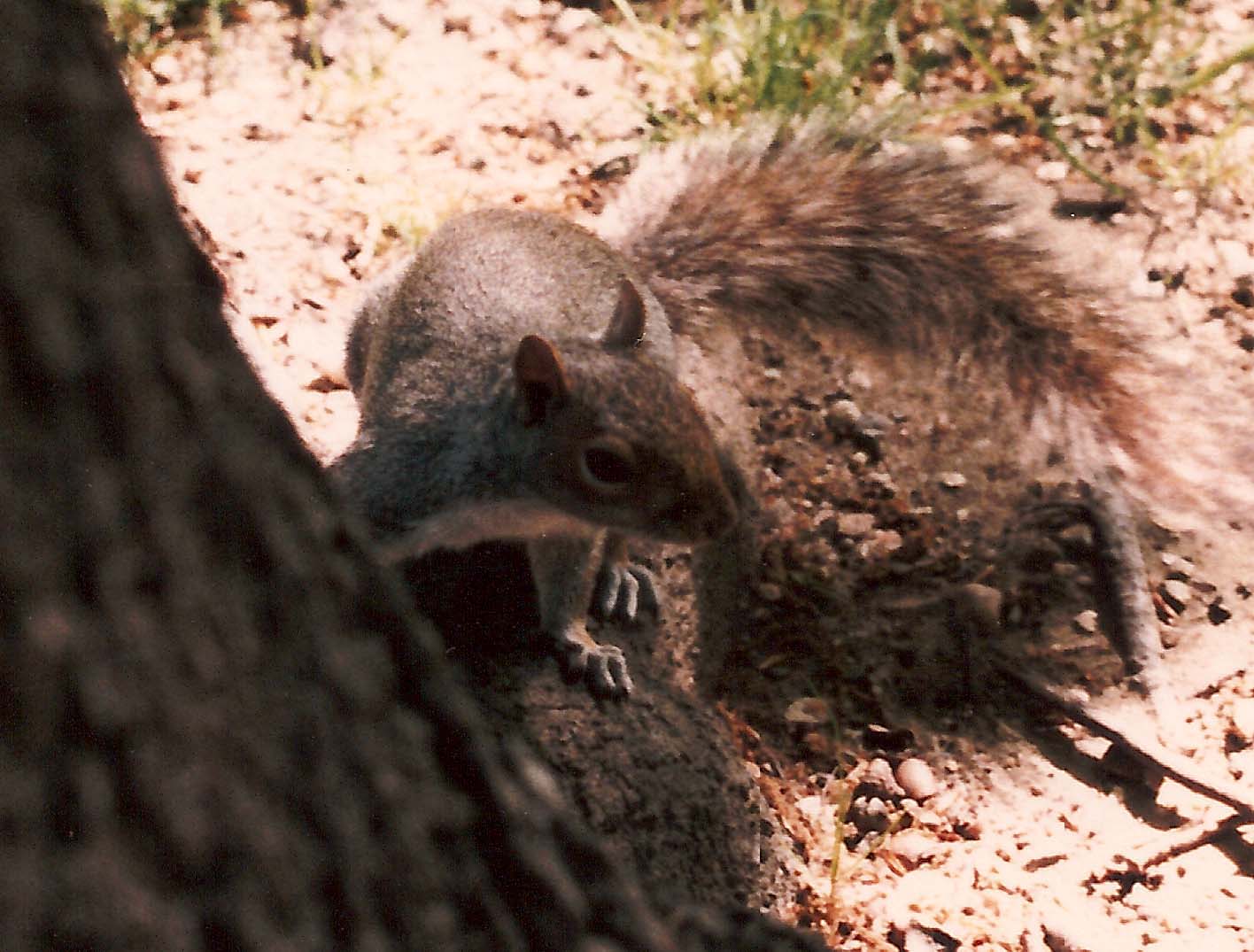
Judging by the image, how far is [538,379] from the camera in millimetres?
1676

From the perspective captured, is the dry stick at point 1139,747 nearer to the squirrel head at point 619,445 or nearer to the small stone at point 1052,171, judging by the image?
the squirrel head at point 619,445

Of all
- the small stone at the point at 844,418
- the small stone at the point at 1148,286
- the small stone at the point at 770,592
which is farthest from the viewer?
the small stone at the point at 1148,286

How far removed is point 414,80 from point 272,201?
0.60m

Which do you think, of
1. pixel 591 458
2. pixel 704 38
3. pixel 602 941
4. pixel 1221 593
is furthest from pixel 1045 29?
pixel 602 941

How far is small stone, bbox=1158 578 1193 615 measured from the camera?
221 cm

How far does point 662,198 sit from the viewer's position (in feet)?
8.10

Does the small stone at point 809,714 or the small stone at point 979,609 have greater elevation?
the small stone at point 979,609

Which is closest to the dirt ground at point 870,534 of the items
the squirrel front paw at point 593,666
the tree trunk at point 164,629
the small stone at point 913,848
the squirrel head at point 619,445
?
the small stone at point 913,848

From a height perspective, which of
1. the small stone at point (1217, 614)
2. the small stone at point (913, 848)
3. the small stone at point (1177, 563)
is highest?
the small stone at point (1177, 563)

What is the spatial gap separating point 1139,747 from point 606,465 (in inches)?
45.3

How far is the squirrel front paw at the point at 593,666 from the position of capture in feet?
6.17

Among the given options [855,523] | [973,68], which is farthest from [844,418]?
[973,68]

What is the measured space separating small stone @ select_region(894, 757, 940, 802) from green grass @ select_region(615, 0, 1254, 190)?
5.24 feet

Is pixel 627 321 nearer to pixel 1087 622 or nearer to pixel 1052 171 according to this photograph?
pixel 1087 622
